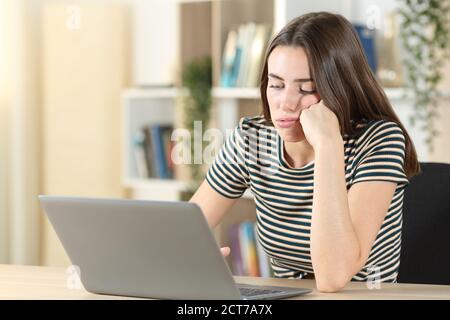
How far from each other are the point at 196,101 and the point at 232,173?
5.80 ft

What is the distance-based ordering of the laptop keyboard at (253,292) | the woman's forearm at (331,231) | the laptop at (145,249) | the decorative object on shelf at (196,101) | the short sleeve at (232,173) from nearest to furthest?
the laptop at (145,249), the laptop keyboard at (253,292), the woman's forearm at (331,231), the short sleeve at (232,173), the decorative object on shelf at (196,101)

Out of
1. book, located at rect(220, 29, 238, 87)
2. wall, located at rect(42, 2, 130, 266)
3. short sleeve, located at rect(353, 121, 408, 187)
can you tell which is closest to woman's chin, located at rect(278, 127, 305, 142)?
short sleeve, located at rect(353, 121, 408, 187)

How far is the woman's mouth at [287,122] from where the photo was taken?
5.59 ft

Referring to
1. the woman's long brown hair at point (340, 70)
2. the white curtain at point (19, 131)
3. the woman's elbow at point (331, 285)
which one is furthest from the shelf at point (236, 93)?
the woman's elbow at point (331, 285)

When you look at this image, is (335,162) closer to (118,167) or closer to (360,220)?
(360,220)

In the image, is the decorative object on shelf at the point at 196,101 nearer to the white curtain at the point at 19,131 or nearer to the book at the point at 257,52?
the book at the point at 257,52

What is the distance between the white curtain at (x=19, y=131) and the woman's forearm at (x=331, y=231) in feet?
9.69

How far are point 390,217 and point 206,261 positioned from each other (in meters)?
0.64

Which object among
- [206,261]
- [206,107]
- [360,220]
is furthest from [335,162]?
[206,107]

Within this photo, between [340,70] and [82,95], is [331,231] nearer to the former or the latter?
[340,70]

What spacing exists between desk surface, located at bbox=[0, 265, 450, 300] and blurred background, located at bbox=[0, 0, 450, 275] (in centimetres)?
204

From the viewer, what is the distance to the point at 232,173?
1938mm

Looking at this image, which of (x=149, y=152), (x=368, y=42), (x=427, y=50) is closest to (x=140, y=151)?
(x=149, y=152)

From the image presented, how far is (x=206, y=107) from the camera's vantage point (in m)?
3.67
